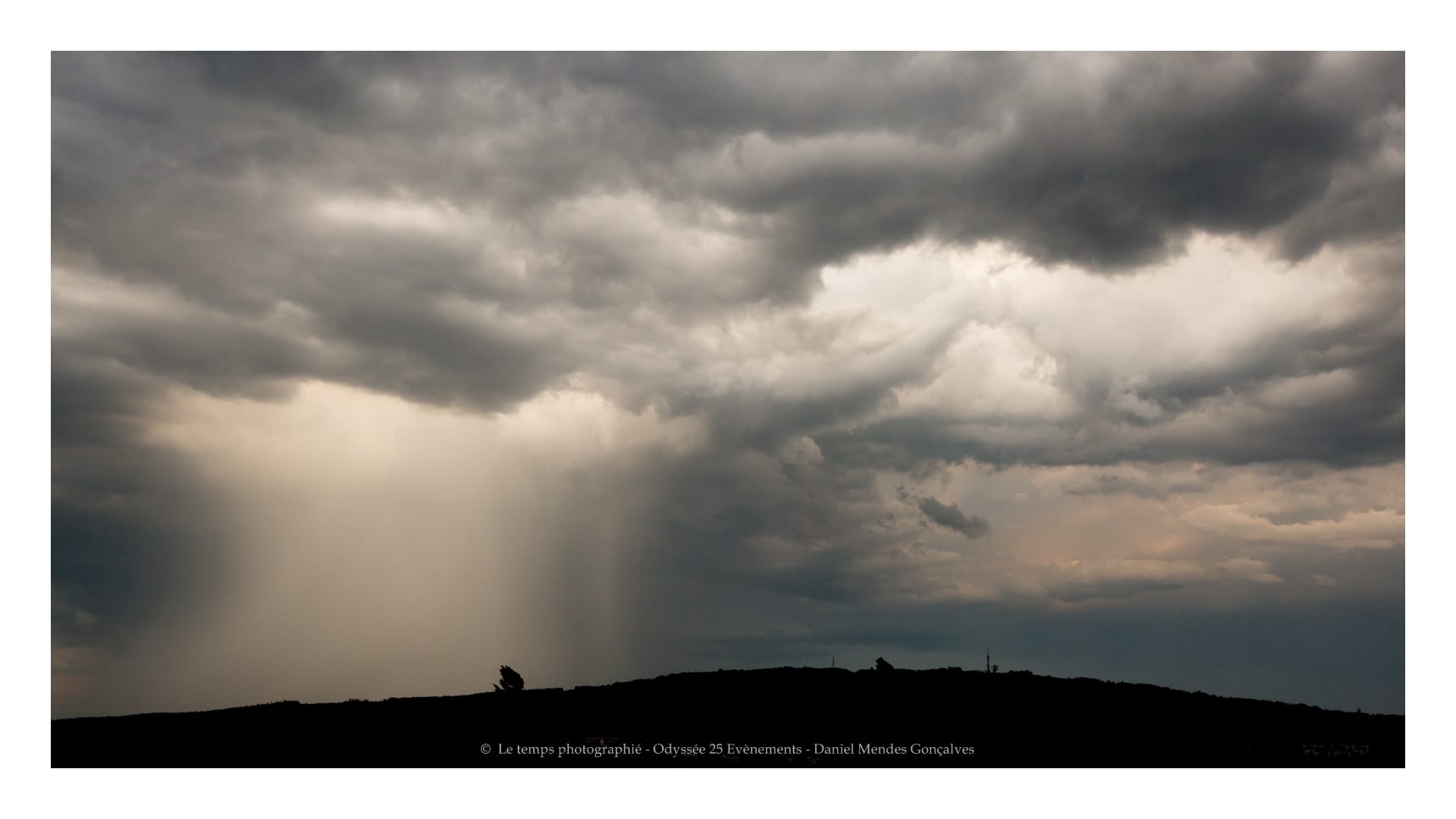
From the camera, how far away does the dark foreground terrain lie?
55.9m

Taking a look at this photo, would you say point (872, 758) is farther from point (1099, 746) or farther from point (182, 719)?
point (182, 719)

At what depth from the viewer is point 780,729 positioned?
2653 inches

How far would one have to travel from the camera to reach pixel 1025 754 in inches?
2336

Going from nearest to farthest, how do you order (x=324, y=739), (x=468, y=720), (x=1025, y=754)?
(x=1025, y=754) → (x=324, y=739) → (x=468, y=720)

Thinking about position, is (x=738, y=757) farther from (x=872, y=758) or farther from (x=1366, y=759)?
(x=1366, y=759)

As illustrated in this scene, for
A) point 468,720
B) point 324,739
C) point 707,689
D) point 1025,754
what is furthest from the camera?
point 707,689

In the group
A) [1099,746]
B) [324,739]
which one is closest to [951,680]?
[1099,746]

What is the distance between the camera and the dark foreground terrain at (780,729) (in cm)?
5591

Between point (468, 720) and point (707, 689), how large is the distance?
65.2ft

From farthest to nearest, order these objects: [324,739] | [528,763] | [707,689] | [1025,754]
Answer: [707,689]
[324,739]
[1025,754]
[528,763]

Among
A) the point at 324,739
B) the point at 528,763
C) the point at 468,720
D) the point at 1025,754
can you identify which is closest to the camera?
the point at 528,763

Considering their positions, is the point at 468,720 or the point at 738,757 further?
the point at 468,720

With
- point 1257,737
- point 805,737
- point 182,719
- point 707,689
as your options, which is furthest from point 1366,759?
point 182,719

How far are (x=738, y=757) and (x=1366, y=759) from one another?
33690mm
